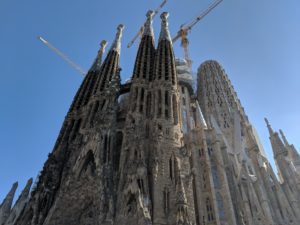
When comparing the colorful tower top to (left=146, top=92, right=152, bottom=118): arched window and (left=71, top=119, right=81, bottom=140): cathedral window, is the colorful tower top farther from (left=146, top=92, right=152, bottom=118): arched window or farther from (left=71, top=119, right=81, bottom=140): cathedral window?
(left=71, top=119, right=81, bottom=140): cathedral window

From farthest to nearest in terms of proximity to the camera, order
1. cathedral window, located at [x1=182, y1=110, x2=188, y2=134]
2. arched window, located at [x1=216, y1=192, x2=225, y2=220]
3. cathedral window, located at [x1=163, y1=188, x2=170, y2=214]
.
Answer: cathedral window, located at [x1=182, y1=110, x2=188, y2=134]
arched window, located at [x1=216, y1=192, x2=225, y2=220]
cathedral window, located at [x1=163, y1=188, x2=170, y2=214]

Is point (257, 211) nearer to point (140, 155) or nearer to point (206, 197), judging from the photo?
point (206, 197)

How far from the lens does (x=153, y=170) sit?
822 inches

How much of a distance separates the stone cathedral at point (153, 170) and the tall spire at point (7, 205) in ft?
0.32

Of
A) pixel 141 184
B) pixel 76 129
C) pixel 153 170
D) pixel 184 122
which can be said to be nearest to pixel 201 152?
pixel 153 170

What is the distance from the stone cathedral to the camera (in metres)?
19.7

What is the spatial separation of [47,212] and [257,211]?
16.5m

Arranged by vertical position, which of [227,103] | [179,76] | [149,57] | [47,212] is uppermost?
[179,76]

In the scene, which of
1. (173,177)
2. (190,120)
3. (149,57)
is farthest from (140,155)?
(149,57)

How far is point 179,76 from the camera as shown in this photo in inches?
1690

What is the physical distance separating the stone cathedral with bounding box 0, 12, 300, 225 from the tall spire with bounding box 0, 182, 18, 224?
0.10m

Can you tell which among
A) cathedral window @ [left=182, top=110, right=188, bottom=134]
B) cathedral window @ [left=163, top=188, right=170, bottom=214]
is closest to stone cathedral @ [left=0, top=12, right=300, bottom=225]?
cathedral window @ [left=163, top=188, right=170, bottom=214]

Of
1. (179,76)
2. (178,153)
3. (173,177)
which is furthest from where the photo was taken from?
(179,76)

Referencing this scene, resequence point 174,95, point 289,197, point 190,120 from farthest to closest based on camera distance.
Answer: point 190,120 → point 174,95 → point 289,197
